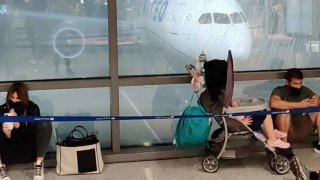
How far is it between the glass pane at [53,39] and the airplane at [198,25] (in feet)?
1.49

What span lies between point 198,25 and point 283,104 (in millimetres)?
1073

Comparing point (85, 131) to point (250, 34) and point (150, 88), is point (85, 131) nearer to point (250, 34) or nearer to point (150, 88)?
point (150, 88)

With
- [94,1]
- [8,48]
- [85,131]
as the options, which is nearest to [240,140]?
[85,131]

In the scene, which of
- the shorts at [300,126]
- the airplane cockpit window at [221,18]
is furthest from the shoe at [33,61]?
the shorts at [300,126]

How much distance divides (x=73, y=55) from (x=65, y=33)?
209 mm

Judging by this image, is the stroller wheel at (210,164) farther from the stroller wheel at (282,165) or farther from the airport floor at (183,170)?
the stroller wheel at (282,165)

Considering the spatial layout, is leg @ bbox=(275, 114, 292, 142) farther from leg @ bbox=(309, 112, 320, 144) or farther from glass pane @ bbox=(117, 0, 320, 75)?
glass pane @ bbox=(117, 0, 320, 75)

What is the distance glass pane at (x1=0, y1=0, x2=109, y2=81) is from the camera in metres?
3.84

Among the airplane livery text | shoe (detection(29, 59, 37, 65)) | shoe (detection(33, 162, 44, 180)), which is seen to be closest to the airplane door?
the airplane livery text

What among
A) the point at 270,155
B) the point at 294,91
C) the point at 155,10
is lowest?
the point at 270,155

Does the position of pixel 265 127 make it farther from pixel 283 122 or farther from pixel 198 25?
pixel 198 25

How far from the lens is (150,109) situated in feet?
13.9

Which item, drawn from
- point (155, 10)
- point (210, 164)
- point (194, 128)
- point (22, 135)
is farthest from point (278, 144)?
point (22, 135)

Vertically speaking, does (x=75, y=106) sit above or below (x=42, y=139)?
above
